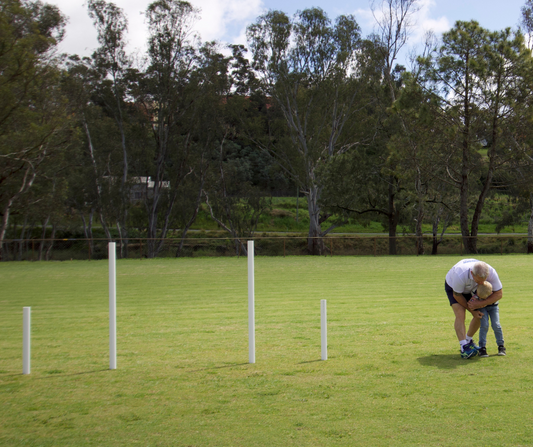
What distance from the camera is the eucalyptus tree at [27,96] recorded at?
24.7m

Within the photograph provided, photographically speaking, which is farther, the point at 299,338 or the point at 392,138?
the point at 392,138

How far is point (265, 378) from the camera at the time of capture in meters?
6.60

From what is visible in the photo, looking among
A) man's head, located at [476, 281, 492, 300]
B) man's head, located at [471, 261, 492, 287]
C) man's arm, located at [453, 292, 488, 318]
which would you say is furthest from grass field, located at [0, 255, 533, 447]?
man's head, located at [471, 261, 492, 287]

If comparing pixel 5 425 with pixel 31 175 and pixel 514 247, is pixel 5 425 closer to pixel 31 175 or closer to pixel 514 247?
pixel 31 175

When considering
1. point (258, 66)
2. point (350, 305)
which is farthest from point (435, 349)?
point (258, 66)

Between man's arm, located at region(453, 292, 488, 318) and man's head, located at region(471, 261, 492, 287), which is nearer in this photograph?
man's head, located at region(471, 261, 492, 287)

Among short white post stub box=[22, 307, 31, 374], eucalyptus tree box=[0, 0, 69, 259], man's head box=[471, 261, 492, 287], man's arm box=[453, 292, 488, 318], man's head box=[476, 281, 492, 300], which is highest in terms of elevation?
eucalyptus tree box=[0, 0, 69, 259]

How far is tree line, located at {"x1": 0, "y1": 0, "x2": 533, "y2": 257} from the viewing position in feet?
120

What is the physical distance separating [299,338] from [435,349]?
222 centimetres

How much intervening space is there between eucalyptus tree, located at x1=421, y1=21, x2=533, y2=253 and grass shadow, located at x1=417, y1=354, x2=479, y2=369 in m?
30.1

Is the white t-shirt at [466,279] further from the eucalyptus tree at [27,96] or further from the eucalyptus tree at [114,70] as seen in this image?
the eucalyptus tree at [114,70]

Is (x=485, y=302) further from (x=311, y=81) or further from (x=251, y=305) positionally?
(x=311, y=81)

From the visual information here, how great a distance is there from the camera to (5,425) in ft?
16.6

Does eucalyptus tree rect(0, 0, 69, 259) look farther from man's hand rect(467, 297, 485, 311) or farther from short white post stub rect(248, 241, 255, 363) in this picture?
man's hand rect(467, 297, 485, 311)
